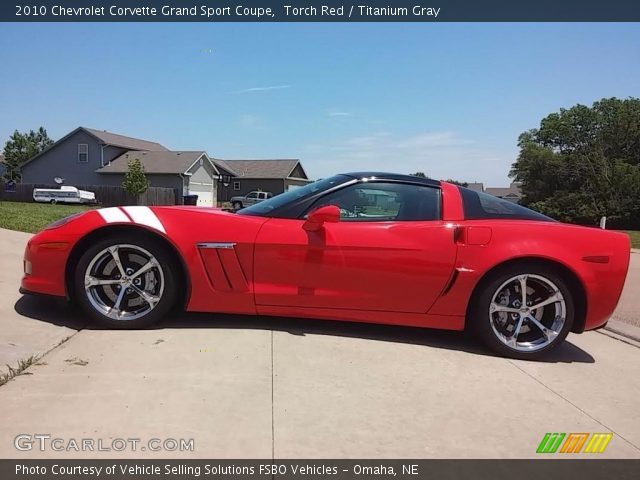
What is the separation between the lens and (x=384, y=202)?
13.2 feet

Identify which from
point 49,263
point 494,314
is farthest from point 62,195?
point 494,314

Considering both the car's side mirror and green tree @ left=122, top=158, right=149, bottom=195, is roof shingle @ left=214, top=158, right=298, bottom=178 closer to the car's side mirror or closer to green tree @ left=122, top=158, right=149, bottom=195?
green tree @ left=122, top=158, right=149, bottom=195

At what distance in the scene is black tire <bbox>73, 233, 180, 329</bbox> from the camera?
3777 millimetres

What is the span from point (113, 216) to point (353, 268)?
6.24 ft

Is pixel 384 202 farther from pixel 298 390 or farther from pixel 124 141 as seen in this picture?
pixel 124 141

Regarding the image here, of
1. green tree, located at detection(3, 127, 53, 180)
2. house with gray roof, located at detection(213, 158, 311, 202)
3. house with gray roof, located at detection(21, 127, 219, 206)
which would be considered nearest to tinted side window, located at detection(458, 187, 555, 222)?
house with gray roof, located at detection(21, 127, 219, 206)

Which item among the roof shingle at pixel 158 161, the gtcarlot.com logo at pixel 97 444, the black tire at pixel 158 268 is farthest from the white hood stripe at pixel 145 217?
the roof shingle at pixel 158 161

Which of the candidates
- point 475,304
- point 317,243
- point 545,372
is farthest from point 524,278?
point 317,243

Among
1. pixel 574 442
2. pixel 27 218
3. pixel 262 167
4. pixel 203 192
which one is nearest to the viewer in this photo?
pixel 574 442

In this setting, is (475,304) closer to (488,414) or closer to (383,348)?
(383,348)

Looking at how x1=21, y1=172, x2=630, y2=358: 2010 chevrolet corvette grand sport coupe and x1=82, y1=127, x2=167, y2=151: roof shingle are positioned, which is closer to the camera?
x1=21, y1=172, x2=630, y2=358: 2010 chevrolet corvette grand sport coupe

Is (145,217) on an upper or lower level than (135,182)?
lower

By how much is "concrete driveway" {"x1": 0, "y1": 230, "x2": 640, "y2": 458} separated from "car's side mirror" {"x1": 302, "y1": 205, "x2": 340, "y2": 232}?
90 cm

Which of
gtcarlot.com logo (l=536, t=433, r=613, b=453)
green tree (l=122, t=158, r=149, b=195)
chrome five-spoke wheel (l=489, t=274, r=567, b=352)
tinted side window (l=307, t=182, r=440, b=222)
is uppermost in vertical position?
green tree (l=122, t=158, r=149, b=195)
